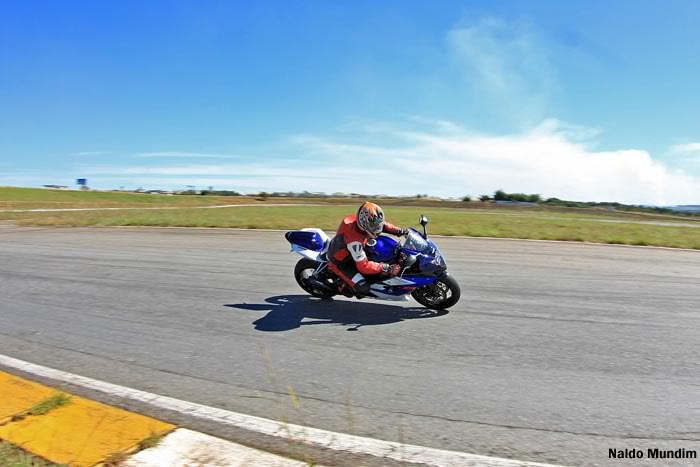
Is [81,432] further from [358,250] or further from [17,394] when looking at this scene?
[358,250]

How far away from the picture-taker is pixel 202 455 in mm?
2832

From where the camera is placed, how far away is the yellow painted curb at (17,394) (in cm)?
334

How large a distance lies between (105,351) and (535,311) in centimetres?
546

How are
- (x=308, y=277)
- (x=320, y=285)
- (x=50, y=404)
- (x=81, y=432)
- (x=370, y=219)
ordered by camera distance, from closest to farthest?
(x=81, y=432) < (x=50, y=404) < (x=370, y=219) < (x=320, y=285) < (x=308, y=277)

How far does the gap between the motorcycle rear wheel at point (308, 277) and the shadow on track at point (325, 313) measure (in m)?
0.12

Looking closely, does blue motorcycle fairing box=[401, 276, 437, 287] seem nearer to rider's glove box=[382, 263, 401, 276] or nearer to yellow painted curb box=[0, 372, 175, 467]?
rider's glove box=[382, 263, 401, 276]

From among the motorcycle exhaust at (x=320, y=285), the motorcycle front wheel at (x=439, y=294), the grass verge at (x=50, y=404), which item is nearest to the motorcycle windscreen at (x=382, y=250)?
the motorcycle front wheel at (x=439, y=294)

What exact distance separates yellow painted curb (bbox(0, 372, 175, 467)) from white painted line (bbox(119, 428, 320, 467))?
16 centimetres

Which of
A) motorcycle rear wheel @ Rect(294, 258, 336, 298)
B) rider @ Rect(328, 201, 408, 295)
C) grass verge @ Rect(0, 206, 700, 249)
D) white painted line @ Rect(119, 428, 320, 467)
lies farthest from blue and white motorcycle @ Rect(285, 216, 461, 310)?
grass verge @ Rect(0, 206, 700, 249)

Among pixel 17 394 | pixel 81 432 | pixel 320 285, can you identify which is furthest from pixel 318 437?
pixel 320 285

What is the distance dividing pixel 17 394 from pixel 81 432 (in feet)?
3.44

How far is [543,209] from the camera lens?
5059 centimetres

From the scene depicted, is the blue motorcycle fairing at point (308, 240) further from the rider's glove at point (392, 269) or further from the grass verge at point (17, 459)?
the grass verge at point (17, 459)

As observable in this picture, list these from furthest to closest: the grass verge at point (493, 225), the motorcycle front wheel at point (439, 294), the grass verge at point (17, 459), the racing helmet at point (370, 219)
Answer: the grass verge at point (493, 225), the motorcycle front wheel at point (439, 294), the racing helmet at point (370, 219), the grass verge at point (17, 459)
